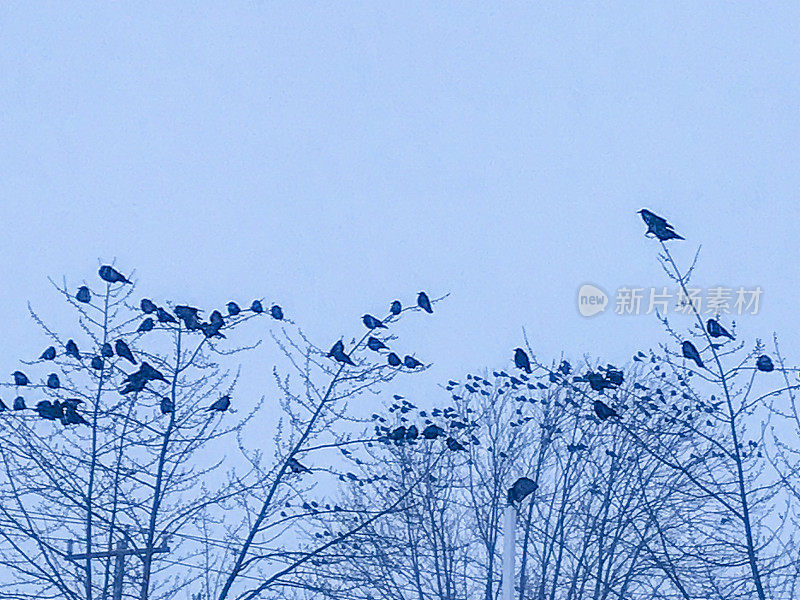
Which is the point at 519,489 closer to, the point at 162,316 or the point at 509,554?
the point at 509,554

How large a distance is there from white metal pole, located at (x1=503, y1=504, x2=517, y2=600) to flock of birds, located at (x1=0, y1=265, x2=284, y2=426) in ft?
7.01

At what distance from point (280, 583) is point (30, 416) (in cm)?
218

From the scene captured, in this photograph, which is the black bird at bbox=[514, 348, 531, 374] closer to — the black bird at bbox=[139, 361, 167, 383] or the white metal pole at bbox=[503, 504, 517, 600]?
the white metal pole at bbox=[503, 504, 517, 600]

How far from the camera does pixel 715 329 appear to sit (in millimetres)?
7738

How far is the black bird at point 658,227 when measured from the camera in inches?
276

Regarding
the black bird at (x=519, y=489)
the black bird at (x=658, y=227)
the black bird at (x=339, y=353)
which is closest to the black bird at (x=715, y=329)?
the black bird at (x=658, y=227)

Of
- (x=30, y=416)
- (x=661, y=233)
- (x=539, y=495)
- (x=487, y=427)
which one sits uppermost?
(x=487, y=427)

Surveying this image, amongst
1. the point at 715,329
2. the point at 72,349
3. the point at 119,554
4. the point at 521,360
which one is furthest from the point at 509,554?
the point at 72,349

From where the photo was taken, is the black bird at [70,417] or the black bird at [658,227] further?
the black bird at [70,417]

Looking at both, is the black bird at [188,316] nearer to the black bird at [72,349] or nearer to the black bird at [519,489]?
the black bird at [72,349]

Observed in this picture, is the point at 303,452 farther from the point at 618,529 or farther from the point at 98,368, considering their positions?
the point at 618,529

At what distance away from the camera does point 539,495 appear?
1391 centimetres

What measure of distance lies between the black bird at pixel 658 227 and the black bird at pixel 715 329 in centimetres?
84

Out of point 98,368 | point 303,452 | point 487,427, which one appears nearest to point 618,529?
point 487,427
